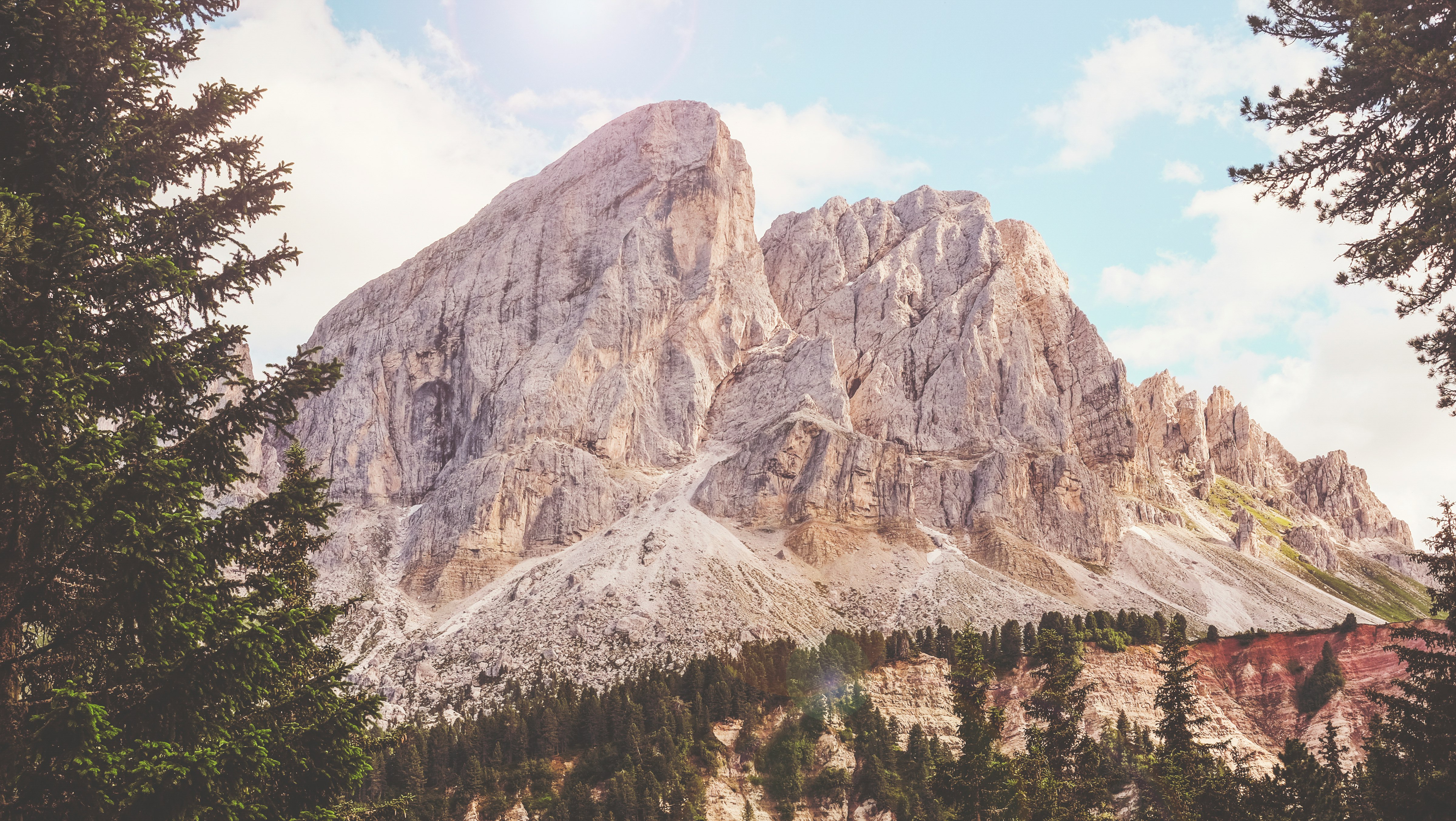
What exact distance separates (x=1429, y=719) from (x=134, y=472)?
1097 inches

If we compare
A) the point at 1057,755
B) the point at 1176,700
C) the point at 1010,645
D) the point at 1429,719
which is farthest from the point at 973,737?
the point at 1010,645

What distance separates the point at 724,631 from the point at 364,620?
176ft

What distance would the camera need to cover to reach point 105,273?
50.6 feet

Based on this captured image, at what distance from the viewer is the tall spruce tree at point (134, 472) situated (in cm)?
1288

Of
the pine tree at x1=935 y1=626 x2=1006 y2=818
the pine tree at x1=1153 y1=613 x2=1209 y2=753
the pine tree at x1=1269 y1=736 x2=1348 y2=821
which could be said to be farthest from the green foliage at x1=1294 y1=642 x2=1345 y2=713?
the pine tree at x1=935 y1=626 x2=1006 y2=818

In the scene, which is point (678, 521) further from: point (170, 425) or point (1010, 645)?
point (170, 425)

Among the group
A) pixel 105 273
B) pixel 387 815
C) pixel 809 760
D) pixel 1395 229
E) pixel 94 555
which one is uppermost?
pixel 1395 229

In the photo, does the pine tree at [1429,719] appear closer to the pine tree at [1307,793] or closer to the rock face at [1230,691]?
the pine tree at [1307,793]

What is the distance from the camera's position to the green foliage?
99.0m

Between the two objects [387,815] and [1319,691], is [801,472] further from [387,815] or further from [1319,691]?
[387,815]

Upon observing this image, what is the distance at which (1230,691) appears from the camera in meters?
103

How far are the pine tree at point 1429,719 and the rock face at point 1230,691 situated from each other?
202 feet

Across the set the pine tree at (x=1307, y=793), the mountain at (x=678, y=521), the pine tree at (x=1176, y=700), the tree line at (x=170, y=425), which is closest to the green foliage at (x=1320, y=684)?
the mountain at (x=678, y=521)

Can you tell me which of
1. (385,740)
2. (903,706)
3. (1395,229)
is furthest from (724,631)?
(1395,229)
